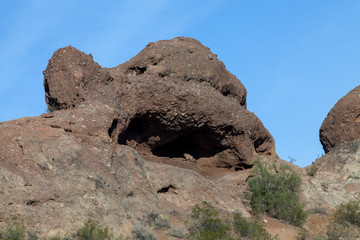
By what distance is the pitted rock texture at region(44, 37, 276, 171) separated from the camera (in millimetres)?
20531

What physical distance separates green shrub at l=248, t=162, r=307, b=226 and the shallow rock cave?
2069 mm

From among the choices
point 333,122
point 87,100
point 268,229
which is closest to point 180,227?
Result: point 268,229

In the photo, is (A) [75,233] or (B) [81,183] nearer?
(A) [75,233]

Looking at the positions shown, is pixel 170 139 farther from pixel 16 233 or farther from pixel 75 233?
pixel 16 233

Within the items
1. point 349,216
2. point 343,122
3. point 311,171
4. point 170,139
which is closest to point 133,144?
point 170,139

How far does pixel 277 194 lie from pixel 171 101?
4926 millimetres

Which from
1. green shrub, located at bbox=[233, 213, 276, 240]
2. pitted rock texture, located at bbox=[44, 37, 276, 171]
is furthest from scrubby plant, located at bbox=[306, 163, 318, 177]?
green shrub, located at bbox=[233, 213, 276, 240]

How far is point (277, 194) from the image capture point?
21922mm

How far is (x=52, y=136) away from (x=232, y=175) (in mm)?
7974

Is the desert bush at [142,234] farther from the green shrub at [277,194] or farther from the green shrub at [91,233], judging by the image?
the green shrub at [277,194]

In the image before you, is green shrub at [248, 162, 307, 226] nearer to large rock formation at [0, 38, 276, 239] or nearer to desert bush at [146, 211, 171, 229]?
large rock formation at [0, 38, 276, 239]

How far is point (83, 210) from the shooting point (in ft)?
52.0

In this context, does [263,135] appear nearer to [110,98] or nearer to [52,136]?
[110,98]

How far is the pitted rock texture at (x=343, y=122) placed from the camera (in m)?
26.7
